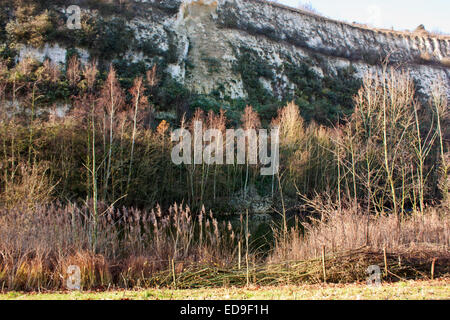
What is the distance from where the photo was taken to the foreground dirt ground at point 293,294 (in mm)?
5512

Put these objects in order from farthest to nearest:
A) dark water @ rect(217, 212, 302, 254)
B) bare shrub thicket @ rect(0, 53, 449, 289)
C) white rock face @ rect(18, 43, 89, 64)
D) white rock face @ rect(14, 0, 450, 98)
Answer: white rock face @ rect(14, 0, 450, 98), white rock face @ rect(18, 43, 89, 64), dark water @ rect(217, 212, 302, 254), bare shrub thicket @ rect(0, 53, 449, 289)

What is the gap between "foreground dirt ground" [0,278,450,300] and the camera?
551 centimetres

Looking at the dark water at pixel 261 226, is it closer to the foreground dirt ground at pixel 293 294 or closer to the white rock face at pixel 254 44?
the foreground dirt ground at pixel 293 294

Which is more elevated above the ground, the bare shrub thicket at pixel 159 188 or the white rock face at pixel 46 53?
the white rock face at pixel 46 53

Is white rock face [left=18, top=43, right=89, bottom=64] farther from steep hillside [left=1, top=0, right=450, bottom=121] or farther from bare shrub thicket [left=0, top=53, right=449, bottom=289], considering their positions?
bare shrub thicket [left=0, top=53, right=449, bottom=289]

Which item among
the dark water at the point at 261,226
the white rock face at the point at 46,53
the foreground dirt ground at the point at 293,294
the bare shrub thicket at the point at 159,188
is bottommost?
the dark water at the point at 261,226

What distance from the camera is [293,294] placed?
230 inches

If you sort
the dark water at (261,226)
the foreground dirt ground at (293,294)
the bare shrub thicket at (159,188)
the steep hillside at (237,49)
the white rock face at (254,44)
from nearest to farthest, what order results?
the foreground dirt ground at (293,294) → the bare shrub thicket at (159,188) → the dark water at (261,226) → the steep hillside at (237,49) → the white rock face at (254,44)

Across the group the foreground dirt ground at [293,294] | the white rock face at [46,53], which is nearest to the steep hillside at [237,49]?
the white rock face at [46,53]

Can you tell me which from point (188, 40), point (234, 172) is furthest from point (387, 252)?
point (188, 40)

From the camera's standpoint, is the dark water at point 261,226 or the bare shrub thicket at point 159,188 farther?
the dark water at point 261,226

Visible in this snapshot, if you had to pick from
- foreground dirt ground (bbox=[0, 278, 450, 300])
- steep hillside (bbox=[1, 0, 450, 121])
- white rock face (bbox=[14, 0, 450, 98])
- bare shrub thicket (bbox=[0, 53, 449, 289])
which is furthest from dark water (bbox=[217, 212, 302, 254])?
white rock face (bbox=[14, 0, 450, 98])
